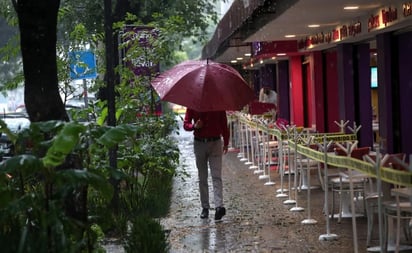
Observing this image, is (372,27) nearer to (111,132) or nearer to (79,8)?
(111,132)

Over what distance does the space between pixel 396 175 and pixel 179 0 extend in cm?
2080

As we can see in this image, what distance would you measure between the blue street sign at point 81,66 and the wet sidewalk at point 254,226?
2.65 m

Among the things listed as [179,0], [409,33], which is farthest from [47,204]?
[179,0]

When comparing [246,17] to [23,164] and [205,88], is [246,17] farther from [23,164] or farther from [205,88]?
[23,164]

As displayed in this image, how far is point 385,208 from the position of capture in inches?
336

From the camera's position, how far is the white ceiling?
1323 centimetres

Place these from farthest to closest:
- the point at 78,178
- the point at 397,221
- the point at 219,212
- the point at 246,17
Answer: the point at 246,17, the point at 219,212, the point at 397,221, the point at 78,178

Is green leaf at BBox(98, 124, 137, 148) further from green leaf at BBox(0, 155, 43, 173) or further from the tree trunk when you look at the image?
the tree trunk

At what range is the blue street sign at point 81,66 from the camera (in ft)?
45.6

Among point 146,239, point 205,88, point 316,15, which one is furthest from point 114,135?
point 316,15

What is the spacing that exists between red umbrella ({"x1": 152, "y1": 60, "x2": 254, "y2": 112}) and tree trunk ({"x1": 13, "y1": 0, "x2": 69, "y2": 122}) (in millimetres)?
3009

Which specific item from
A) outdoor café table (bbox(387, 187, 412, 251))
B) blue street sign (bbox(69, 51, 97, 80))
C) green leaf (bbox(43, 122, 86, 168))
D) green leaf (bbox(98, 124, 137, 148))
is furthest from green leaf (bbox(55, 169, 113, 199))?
blue street sign (bbox(69, 51, 97, 80))

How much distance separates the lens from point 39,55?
810 centimetres

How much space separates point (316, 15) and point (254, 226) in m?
5.47
